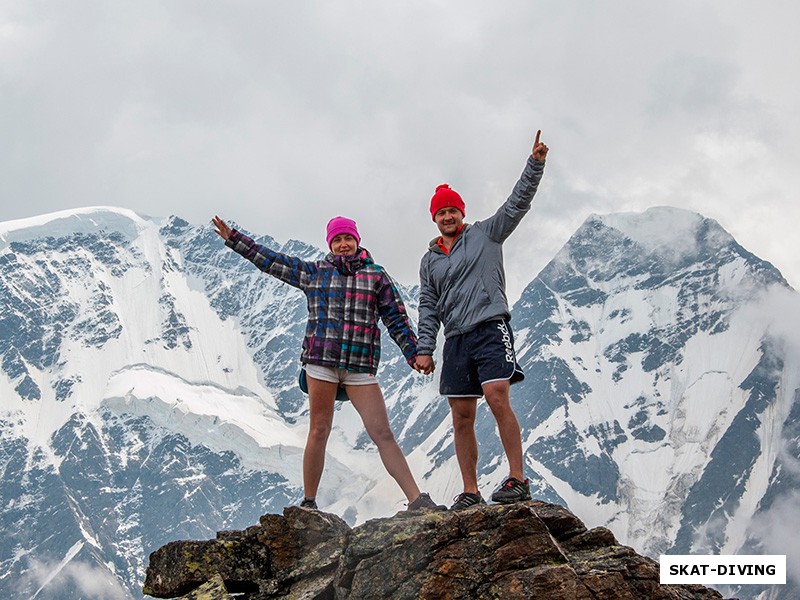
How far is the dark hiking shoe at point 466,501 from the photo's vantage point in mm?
10898

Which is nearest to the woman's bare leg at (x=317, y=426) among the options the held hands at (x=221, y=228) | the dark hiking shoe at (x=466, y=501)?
the dark hiking shoe at (x=466, y=501)

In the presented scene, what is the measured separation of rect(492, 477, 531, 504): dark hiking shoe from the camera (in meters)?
10.6

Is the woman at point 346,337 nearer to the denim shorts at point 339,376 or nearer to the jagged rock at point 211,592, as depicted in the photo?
the denim shorts at point 339,376

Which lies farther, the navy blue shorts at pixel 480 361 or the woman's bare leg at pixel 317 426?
the woman's bare leg at pixel 317 426

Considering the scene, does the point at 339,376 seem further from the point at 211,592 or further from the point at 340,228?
the point at 211,592

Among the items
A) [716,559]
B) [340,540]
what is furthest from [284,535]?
[716,559]

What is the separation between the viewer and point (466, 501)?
433 inches

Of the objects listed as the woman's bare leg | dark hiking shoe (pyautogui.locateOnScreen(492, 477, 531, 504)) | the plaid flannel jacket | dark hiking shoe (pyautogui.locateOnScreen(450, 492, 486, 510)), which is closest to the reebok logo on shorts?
the plaid flannel jacket

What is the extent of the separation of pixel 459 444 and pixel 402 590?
252 cm

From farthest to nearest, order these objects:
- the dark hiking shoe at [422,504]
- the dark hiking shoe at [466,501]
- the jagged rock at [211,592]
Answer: the dark hiking shoe at [422,504]
the dark hiking shoe at [466,501]
the jagged rock at [211,592]

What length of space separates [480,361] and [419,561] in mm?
2592

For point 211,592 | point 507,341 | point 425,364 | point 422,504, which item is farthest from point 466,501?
point 211,592

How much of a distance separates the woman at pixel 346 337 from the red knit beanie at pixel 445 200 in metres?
1.08

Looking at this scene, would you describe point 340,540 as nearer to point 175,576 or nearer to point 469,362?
point 175,576
